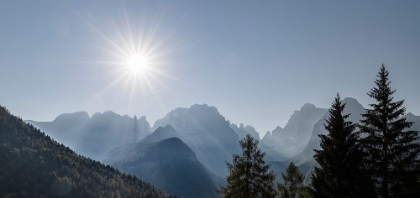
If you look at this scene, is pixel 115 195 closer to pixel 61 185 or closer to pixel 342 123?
pixel 61 185

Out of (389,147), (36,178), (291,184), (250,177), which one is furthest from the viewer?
(36,178)

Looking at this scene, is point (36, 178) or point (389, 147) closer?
point (389, 147)

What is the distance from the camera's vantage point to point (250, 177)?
90.0ft

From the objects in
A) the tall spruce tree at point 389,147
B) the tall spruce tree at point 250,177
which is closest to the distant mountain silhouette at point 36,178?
the tall spruce tree at point 250,177

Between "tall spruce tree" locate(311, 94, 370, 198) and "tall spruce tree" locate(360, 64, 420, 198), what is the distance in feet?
3.19

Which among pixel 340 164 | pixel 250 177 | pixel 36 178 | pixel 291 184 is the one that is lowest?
pixel 291 184

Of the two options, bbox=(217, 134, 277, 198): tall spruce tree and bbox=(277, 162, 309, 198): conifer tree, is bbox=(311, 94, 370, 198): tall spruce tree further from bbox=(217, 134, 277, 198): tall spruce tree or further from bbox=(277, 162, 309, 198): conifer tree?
bbox=(277, 162, 309, 198): conifer tree

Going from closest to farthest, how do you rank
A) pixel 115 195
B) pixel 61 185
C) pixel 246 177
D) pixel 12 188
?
pixel 246 177
pixel 12 188
pixel 61 185
pixel 115 195

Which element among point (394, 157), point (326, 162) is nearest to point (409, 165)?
point (394, 157)

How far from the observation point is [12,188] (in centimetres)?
15775

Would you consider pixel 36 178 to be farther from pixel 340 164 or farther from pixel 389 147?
pixel 389 147

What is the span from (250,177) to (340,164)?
31.3ft

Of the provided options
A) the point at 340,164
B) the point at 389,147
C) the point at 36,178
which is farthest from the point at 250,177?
the point at 36,178

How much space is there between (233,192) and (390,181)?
578 inches
